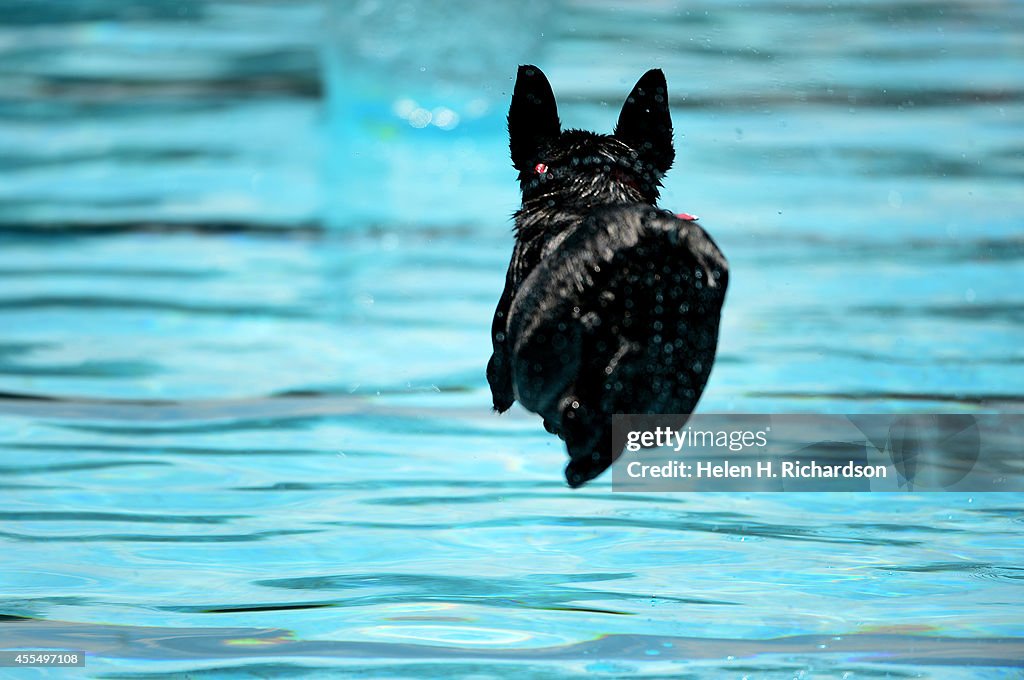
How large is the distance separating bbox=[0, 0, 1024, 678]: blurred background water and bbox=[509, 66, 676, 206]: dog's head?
Answer: 0.86 meters


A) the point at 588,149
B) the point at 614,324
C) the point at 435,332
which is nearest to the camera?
the point at 614,324

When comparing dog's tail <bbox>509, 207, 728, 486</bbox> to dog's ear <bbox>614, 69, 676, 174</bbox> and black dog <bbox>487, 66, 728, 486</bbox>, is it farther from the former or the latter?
dog's ear <bbox>614, 69, 676, 174</bbox>

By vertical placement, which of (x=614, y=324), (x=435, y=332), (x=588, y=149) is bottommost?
(x=435, y=332)

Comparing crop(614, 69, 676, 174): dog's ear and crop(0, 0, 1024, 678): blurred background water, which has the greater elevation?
crop(614, 69, 676, 174): dog's ear

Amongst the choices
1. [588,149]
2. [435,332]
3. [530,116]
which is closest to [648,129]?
[588,149]

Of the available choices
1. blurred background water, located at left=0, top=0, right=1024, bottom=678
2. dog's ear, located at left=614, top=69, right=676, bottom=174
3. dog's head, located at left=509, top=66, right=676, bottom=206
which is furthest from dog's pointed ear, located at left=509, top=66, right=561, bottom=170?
blurred background water, located at left=0, top=0, right=1024, bottom=678

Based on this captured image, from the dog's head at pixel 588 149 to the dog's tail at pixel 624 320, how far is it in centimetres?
39

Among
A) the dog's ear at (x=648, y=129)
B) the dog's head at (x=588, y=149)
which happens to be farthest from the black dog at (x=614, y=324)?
the dog's ear at (x=648, y=129)

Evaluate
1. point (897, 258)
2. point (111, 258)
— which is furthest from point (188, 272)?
point (897, 258)

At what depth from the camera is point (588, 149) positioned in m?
3.23

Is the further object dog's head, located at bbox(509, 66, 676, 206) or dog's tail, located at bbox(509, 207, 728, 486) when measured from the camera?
dog's head, located at bbox(509, 66, 676, 206)

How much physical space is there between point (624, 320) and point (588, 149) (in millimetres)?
596

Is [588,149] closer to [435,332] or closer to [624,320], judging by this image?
[624,320]

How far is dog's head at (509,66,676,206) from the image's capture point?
320 cm
